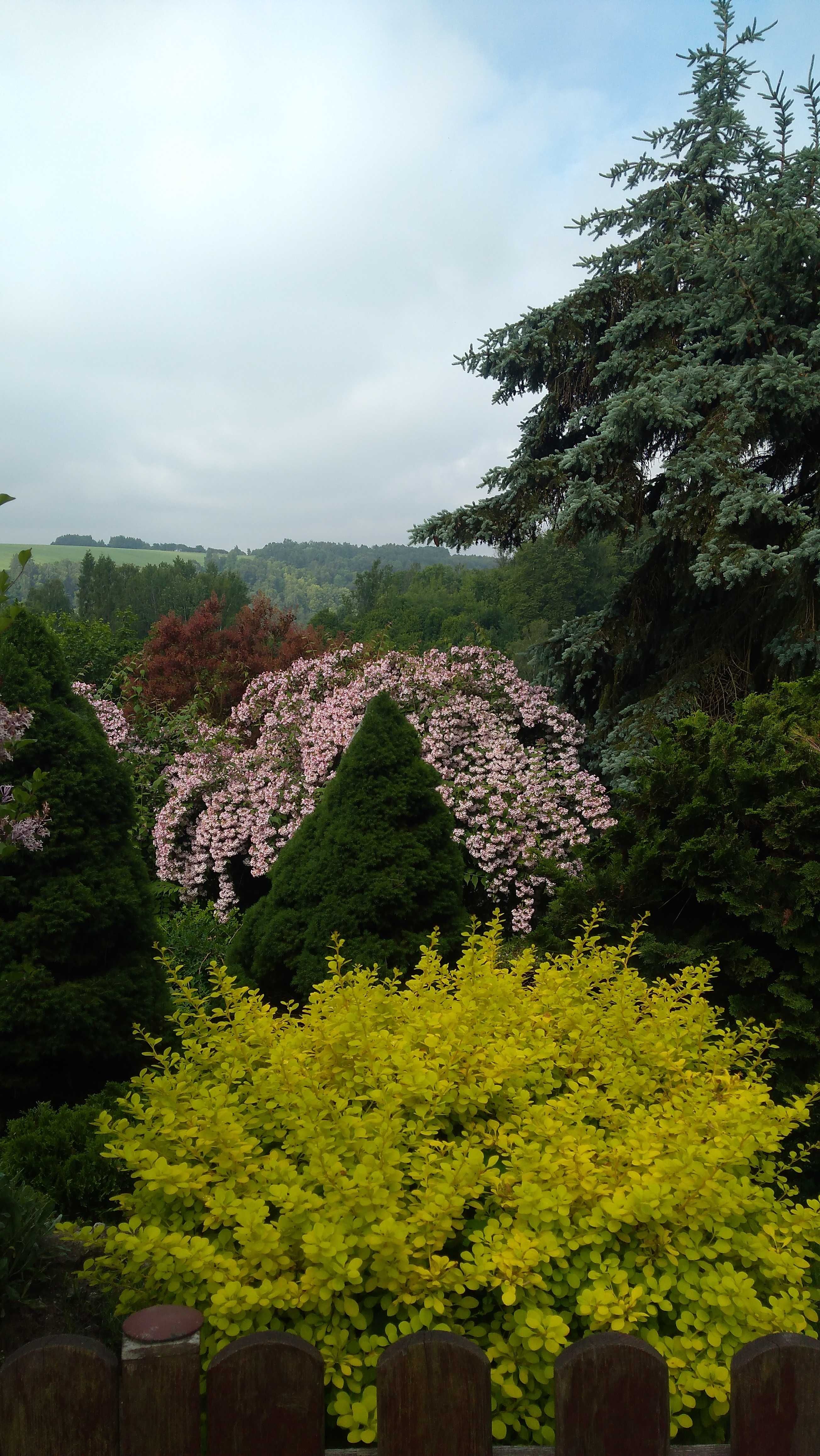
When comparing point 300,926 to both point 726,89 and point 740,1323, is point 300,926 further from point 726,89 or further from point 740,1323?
point 726,89

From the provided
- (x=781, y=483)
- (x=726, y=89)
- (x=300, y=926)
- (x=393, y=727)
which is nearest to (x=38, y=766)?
(x=300, y=926)

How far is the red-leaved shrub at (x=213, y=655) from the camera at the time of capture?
12.1m

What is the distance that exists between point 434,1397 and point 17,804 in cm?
139

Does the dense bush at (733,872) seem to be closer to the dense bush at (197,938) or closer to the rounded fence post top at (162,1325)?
the rounded fence post top at (162,1325)

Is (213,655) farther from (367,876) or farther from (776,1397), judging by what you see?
(776,1397)

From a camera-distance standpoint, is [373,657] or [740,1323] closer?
[740,1323]

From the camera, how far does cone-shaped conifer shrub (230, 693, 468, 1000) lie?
13.2 feet

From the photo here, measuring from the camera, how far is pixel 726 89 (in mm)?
8242

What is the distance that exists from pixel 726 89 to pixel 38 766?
29.7 ft

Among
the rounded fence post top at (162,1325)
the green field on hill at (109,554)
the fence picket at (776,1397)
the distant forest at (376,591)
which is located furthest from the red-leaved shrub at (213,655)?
the green field on hill at (109,554)

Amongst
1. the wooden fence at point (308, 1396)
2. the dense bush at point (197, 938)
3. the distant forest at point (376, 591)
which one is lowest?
the dense bush at point (197, 938)

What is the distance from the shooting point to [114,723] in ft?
31.6

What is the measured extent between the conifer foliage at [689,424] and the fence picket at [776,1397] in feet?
20.2

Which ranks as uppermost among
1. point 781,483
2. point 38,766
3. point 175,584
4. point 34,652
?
point 175,584
